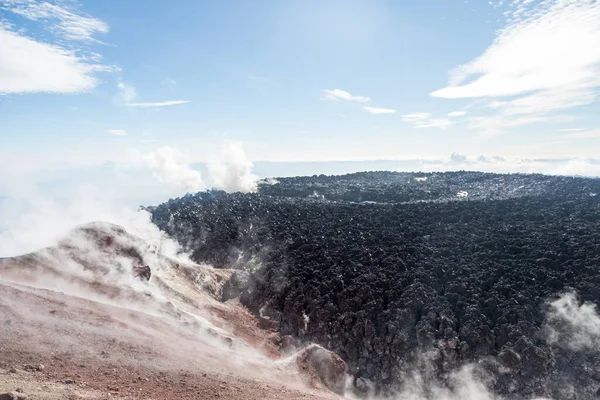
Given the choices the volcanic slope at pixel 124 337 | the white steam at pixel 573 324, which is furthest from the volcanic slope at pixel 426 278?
the volcanic slope at pixel 124 337

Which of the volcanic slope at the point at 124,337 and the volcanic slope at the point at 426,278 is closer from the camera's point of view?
the volcanic slope at the point at 124,337

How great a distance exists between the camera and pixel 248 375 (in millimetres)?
18062

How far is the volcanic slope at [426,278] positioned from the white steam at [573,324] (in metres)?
0.08

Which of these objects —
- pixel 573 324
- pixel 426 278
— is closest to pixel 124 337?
pixel 426 278

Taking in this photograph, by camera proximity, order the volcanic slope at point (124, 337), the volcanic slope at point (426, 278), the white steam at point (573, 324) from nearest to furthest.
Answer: the volcanic slope at point (124, 337)
the white steam at point (573, 324)
the volcanic slope at point (426, 278)

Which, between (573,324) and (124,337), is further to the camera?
(573,324)

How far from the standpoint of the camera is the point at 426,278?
2894 centimetres

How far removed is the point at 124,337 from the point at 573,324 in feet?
75.5

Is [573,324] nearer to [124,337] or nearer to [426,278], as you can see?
[426,278]

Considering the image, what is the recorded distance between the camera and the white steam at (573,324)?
22.0 m

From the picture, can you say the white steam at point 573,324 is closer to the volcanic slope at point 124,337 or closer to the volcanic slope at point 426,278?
the volcanic slope at point 426,278

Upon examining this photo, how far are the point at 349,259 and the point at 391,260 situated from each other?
11.1ft

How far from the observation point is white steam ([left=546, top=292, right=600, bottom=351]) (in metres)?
22.0

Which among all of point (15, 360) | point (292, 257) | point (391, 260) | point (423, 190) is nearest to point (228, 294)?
point (292, 257)
